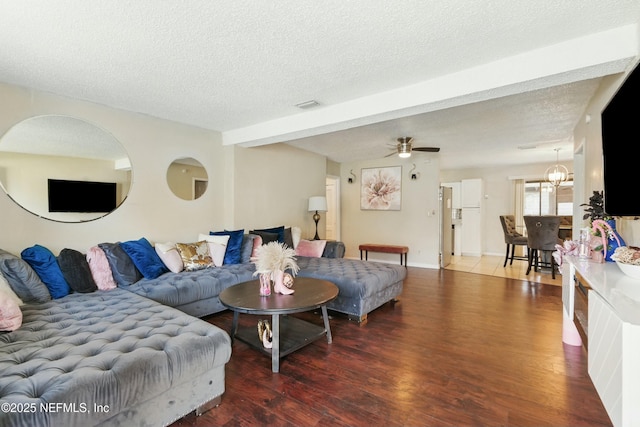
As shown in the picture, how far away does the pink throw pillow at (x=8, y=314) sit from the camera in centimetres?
180

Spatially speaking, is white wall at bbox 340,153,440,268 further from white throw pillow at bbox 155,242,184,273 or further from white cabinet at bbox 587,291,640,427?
white cabinet at bbox 587,291,640,427

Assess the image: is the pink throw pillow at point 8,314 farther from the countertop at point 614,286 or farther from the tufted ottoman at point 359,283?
the countertop at point 614,286

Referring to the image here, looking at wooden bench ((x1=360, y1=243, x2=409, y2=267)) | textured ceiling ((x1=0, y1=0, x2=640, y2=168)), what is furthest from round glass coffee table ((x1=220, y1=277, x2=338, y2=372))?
wooden bench ((x1=360, y1=243, x2=409, y2=267))

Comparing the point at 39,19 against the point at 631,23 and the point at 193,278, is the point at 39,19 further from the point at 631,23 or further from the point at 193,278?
the point at 631,23

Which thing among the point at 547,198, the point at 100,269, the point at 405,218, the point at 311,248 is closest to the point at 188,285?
the point at 100,269

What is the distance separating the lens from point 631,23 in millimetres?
1894

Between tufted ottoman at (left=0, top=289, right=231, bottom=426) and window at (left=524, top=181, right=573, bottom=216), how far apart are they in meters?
8.40

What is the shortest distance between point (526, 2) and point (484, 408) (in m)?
2.34

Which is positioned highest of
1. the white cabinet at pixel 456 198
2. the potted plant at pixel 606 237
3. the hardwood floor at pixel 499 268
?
the white cabinet at pixel 456 198

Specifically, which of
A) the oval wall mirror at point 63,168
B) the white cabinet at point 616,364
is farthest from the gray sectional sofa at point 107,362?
the white cabinet at point 616,364

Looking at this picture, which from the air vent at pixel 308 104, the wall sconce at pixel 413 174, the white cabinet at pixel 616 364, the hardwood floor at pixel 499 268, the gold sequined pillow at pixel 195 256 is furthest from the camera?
the wall sconce at pixel 413 174

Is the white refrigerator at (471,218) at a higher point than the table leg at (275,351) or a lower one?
higher

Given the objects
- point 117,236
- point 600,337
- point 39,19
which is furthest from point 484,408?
point 117,236

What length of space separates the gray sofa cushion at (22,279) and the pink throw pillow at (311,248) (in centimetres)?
301
